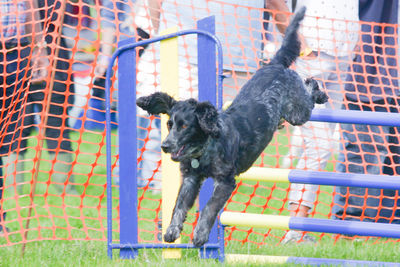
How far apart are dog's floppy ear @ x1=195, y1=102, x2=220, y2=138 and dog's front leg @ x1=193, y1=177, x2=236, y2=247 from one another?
28 cm

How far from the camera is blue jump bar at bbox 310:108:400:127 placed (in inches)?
182

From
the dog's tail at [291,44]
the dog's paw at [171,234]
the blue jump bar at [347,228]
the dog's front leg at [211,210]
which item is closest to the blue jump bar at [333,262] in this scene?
the blue jump bar at [347,228]

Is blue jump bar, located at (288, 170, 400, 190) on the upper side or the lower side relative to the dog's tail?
lower

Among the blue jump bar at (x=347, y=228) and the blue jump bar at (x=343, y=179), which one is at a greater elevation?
the blue jump bar at (x=343, y=179)

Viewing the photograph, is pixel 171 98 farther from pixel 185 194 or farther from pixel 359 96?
pixel 359 96

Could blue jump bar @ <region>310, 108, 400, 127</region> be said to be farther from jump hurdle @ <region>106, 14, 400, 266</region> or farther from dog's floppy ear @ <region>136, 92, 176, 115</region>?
dog's floppy ear @ <region>136, 92, 176, 115</region>

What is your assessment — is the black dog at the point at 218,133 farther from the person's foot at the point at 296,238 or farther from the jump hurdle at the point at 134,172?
the person's foot at the point at 296,238

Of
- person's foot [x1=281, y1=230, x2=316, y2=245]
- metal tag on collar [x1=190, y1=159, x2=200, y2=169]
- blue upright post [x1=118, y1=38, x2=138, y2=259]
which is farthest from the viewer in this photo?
person's foot [x1=281, y1=230, x2=316, y2=245]

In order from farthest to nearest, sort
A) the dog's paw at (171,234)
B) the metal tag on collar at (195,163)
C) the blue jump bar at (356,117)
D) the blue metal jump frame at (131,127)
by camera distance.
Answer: the blue metal jump frame at (131,127)
the blue jump bar at (356,117)
the metal tag on collar at (195,163)
the dog's paw at (171,234)

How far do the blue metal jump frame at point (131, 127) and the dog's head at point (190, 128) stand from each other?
40.4 inches

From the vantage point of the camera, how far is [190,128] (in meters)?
3.73

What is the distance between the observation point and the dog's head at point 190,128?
12.1 ft

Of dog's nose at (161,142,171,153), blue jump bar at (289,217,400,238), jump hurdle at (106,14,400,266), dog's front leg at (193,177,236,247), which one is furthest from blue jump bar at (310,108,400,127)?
dog's nose at (161,142,171,153)

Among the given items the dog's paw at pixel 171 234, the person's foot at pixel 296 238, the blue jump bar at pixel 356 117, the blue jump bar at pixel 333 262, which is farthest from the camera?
the person's foot at pixel 296 238
